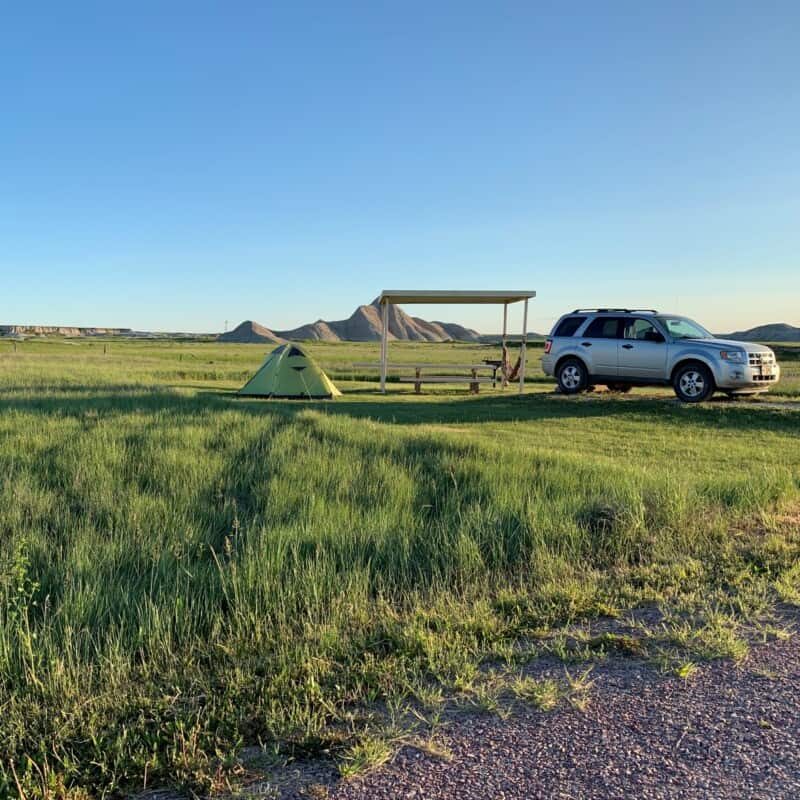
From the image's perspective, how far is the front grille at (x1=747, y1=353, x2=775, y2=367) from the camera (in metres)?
14.5

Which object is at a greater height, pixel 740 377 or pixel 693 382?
pixel 740 377

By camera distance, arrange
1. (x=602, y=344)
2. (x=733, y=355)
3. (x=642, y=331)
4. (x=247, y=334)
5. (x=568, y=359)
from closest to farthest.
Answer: (x=733, y=355) → (x=642, y=331) → (x=602, y=344) → (x=568, y=359) → (x=247, y=334)

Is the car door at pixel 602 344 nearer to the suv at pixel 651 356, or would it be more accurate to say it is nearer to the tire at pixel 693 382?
the suv at pixel 651 356

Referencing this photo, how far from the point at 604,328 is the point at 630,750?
14476mm

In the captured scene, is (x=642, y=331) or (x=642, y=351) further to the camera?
(x=642, y=331)

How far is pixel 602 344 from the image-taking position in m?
16.0

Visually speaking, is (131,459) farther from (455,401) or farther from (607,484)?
(455,401)

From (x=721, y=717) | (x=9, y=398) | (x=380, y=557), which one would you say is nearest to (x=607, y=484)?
(x=380, y=557)

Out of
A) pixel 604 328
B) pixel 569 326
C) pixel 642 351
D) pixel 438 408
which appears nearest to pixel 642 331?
pixel 642 351

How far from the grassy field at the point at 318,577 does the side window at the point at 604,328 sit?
639 cm

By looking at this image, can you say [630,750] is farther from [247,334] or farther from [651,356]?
[247,334]

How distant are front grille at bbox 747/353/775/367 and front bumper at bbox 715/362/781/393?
92 mm

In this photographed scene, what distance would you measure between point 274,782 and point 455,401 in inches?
599

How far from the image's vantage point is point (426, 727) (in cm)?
278
